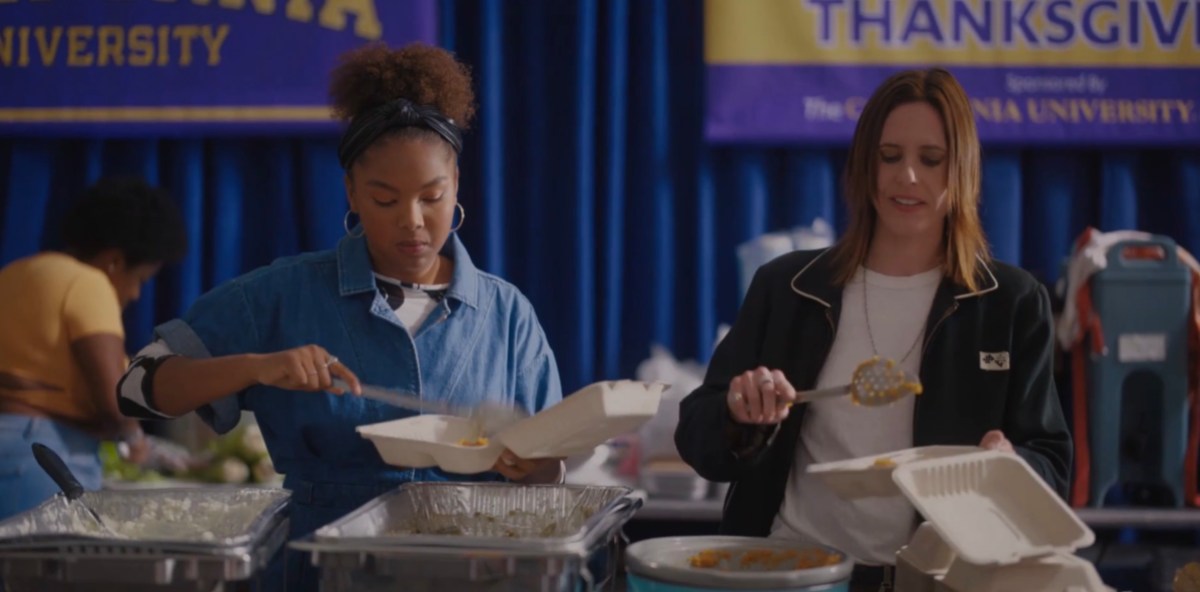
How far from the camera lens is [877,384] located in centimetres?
177

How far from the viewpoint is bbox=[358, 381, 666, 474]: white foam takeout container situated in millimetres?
1715

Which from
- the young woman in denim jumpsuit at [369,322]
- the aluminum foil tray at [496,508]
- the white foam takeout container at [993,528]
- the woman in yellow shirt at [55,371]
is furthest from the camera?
the woman in yellow shirt at [55,371]

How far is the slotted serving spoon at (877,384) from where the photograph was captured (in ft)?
5.74

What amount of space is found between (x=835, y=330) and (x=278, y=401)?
85 cm

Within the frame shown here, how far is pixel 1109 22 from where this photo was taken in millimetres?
3861

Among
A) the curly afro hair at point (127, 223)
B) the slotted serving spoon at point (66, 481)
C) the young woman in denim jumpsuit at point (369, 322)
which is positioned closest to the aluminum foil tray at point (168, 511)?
the slotted serving spoon at point (66, 481)

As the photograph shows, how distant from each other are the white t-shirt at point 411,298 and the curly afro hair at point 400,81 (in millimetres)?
261

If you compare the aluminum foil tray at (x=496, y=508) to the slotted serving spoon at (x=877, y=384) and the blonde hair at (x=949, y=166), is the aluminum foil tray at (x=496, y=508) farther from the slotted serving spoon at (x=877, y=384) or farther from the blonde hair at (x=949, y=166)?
the blonde hair at (x=949, y=166)

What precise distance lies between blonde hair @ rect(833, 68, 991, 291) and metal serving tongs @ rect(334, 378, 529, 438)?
558 millimetres

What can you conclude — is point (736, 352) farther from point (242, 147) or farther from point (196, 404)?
point (242, 147)

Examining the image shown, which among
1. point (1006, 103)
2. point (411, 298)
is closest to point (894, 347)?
point (411, 298)

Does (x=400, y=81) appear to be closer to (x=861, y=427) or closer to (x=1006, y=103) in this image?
(x=861, y=427)

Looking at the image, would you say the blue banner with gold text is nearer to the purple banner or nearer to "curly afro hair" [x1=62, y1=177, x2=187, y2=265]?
"curly afro hair" [x1=62, y1=177, x2=187, y2=265]

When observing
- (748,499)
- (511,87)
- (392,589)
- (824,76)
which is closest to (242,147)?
(511,87)
